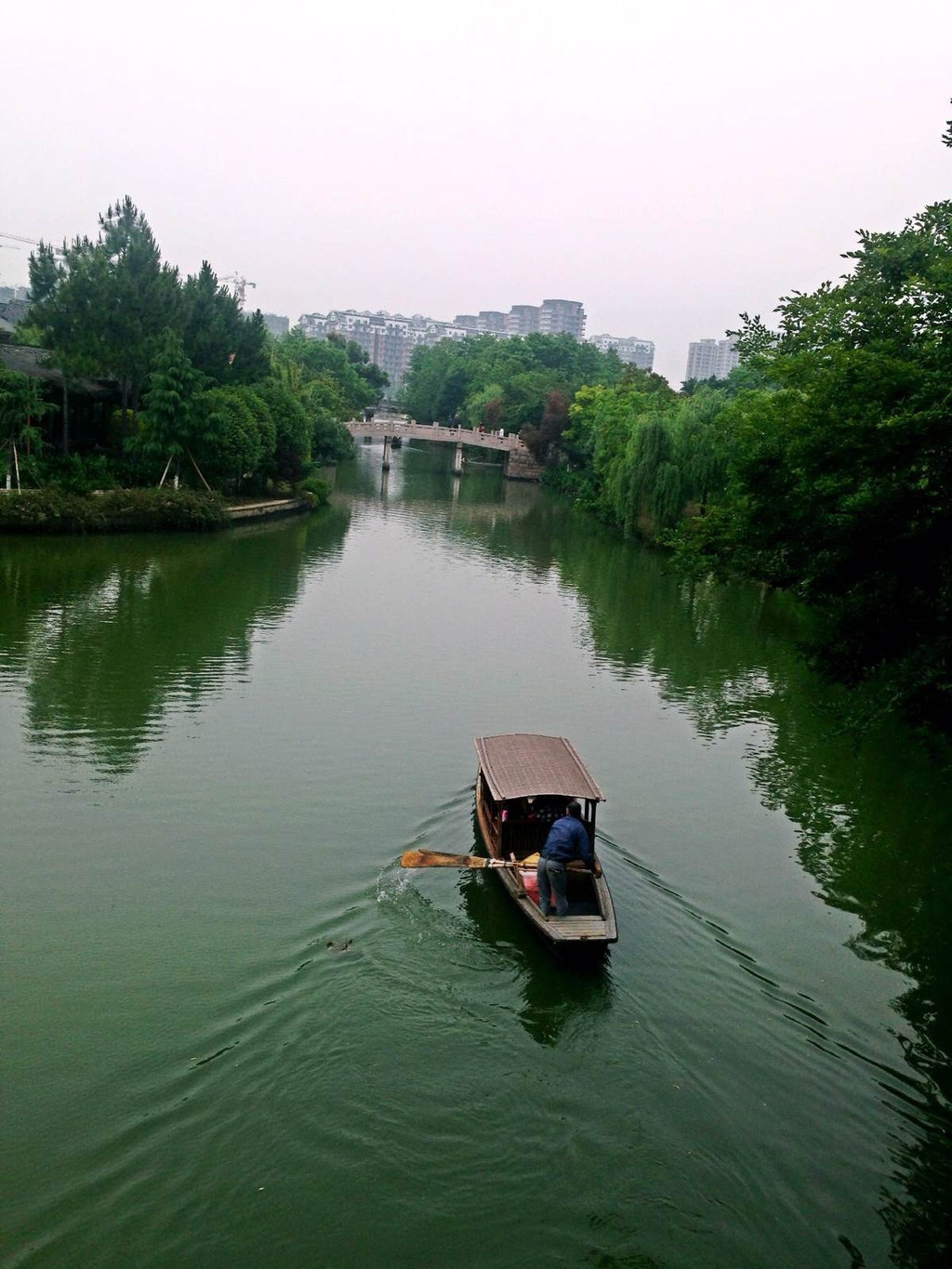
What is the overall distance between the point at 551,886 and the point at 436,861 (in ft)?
5.34

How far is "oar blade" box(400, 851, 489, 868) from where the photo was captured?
35.5ft

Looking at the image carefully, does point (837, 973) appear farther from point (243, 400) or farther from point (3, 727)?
point (243, 400)

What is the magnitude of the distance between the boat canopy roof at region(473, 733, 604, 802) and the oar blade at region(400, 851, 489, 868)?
712 millimetres

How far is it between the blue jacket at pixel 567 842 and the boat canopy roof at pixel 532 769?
95cm

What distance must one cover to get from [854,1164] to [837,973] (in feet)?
9.90

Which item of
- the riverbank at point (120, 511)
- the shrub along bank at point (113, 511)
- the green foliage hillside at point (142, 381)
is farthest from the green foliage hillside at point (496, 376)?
the shrub along bank at point (113, 511)

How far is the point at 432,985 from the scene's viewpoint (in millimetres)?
9078

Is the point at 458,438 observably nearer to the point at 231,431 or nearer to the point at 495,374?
the point at 495,374

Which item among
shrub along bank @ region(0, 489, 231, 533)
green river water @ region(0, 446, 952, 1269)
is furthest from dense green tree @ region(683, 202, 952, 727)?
shrub along bank @ region(0, 489, 231, 533)

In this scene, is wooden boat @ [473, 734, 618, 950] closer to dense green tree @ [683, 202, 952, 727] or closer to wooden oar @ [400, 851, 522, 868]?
wooden oar @ [400, 851, 522, 868]

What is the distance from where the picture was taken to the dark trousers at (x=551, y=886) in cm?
981

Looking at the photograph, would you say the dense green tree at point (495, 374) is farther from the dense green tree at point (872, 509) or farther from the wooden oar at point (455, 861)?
the wooden oar at point (455, 861)

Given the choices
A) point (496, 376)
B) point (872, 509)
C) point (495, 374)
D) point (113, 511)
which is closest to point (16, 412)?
point (113, 511)

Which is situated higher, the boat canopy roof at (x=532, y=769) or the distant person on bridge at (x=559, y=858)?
the boat canopy roof at (x=532, y=769)
